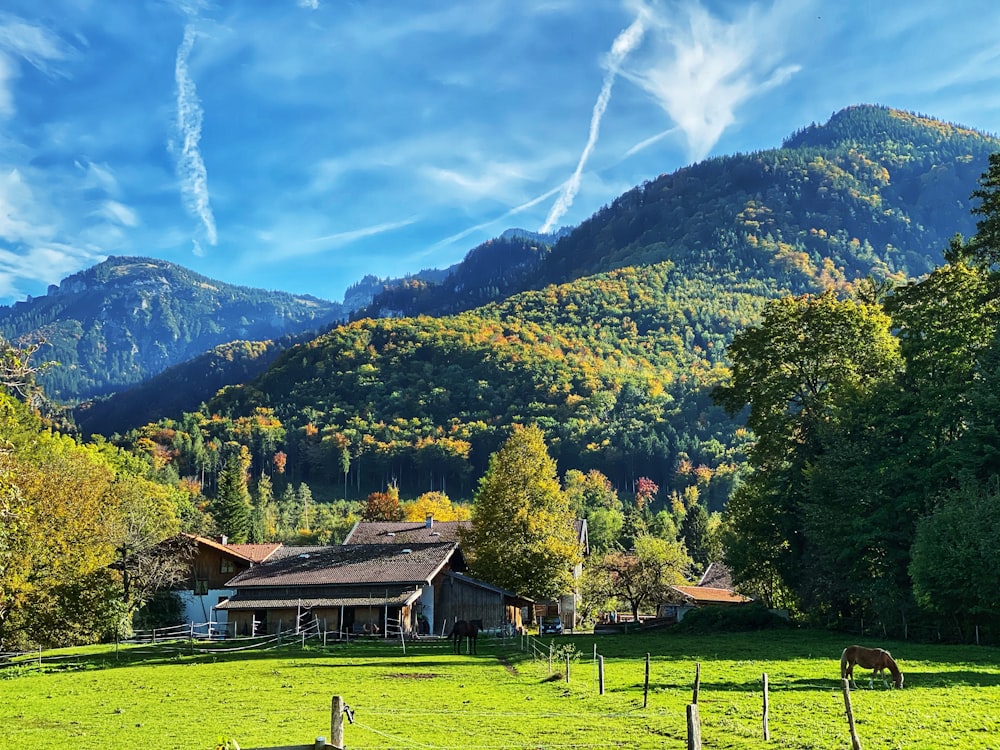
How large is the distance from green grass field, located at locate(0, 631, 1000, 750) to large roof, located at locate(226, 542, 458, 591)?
1527 centimetres

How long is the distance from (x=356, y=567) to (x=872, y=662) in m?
37.8

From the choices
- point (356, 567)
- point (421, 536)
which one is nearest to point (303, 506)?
point (421, 536)

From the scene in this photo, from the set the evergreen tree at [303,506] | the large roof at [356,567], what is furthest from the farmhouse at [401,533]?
the evergreen tree at [303,506]

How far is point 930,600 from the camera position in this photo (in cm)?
3481

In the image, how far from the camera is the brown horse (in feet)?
71.4

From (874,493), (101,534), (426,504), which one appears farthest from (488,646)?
(426,504)

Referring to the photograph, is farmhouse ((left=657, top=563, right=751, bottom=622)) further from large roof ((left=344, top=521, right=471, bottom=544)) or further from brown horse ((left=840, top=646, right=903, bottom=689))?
brown horse ((left=840, top=646, right=903, bottom=689))

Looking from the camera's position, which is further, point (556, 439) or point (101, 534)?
point (556, 439)

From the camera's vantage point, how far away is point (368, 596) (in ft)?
167

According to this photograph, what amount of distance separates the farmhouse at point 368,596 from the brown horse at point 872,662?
31.3 meters

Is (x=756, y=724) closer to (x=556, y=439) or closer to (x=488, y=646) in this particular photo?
(x=488, y=646)

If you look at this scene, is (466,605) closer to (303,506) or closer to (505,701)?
(505,701)

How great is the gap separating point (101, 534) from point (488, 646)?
25.1 metres

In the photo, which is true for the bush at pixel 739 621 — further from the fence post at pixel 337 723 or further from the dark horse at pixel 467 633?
the fence post at pixel 337 723
